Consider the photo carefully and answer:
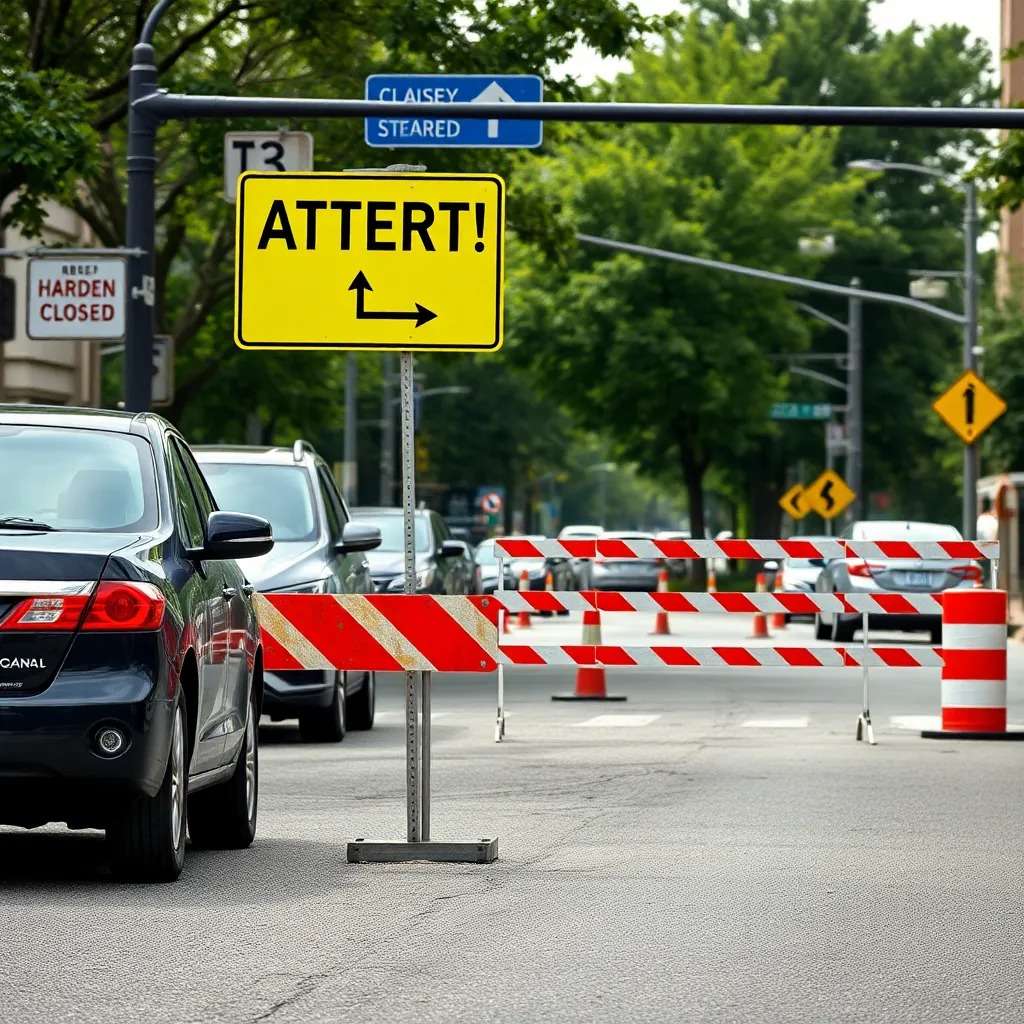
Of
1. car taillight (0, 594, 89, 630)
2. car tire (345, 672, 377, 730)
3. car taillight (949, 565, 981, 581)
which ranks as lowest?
car tire (345, 672, 377, 730)

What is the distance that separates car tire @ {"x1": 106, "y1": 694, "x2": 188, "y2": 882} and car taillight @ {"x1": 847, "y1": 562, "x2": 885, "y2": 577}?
21426 millimetres

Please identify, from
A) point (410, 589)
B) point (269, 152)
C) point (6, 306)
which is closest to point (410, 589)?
point (410, 589)

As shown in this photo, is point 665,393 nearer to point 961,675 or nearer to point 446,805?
point 961,675

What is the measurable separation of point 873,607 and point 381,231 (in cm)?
617

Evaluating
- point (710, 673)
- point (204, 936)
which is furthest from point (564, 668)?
point (204, 936)

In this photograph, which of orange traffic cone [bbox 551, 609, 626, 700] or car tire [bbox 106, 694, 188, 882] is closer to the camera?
car tire [bbox 106, 694, 188, 882]

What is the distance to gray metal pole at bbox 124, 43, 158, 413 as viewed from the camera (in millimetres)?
19047

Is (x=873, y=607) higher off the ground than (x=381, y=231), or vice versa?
(x=381, y=231)

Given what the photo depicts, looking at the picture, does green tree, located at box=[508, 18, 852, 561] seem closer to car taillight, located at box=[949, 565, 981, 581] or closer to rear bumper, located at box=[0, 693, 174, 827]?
car taillight, located at box=[949, 565, 981, 581]

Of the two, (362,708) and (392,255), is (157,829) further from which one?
(362,708)

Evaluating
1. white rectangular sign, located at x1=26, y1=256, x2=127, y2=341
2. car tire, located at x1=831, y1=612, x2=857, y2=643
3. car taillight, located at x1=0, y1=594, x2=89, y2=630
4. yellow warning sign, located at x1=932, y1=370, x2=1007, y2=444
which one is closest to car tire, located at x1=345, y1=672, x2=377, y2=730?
white rectangular sign, located at x1=26, y1=256, x2=127, y2=341

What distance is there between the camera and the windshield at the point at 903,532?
3056 cm

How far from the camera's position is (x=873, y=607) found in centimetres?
1537

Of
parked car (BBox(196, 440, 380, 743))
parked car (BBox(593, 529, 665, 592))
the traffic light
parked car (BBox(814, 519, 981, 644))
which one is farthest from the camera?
parked car (BBox(593, 529, 665, 592))
